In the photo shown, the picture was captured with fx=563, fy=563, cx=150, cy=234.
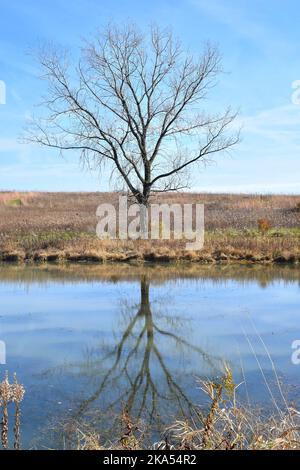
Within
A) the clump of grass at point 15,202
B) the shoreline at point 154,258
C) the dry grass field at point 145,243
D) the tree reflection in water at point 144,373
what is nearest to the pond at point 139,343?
the tree reflection in water at point 144,373

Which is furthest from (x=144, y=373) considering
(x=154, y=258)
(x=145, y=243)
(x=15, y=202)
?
(x=15, y=202)

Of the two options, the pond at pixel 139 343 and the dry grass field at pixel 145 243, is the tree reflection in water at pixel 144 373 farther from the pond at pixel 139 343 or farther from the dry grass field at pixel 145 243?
the dry grass field at pixel 145 243

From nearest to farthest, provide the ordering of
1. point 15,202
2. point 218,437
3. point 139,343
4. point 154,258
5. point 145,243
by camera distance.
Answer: point 218,437, point 139,343, point 154,258, point 145,243, point 15,202

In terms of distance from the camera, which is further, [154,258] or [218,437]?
[154,258]

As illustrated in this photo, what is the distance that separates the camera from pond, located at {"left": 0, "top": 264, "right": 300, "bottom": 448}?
5.09 meters

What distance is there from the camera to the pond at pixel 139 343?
5.09 m

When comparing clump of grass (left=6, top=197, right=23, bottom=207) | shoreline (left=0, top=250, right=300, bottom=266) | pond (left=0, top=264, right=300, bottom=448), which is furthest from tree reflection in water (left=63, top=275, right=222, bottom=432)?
clump of grass (left=6, top=197, right=23, bottom=207)

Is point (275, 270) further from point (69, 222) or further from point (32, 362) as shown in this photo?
point (69, 222)

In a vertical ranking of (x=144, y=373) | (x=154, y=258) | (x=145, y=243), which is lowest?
(x=144, y=373)

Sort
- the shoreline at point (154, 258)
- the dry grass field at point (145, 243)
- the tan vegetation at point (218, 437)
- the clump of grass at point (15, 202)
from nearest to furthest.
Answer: the tan vegetation at point (218, 437)
the shoreline at point (154, 258)
the dry grass field at point (145, 243)
the clump of grass at point (15, 202)

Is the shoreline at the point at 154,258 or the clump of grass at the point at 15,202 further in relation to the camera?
the clump of grass at the point at 15,202

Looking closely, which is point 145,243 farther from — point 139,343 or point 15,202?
point 15,202

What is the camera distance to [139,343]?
7410mm

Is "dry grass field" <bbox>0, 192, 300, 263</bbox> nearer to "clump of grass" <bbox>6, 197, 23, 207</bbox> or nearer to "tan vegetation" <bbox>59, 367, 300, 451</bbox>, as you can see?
"clump of grass" <bbox>6, 197, 23, 207</bbox>
